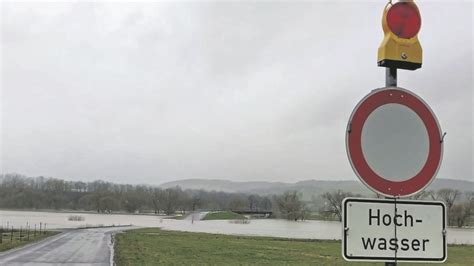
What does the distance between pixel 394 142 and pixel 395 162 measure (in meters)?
0.12

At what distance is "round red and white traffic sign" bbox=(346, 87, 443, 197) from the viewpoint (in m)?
2.85

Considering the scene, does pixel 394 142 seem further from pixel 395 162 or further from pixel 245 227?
pixel 245 227

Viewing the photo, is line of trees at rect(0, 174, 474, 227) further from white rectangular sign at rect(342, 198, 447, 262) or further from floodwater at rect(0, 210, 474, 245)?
white rectangular sign at rect(342, 198, 447, 262)

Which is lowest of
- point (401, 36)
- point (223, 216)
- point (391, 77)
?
point (223, 216)

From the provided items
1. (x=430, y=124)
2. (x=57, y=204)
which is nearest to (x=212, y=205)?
(x=57, y=204)

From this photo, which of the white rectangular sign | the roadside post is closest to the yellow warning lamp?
the roadside post

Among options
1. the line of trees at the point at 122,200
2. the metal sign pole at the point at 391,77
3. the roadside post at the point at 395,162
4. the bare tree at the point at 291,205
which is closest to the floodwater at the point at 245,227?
the bare tree at the point at 291,205

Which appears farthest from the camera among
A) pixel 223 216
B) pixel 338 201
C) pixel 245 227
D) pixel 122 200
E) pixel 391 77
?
pixel 122 200

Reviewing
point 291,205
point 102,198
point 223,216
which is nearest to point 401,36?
point 291,205

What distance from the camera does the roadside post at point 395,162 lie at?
2.78 m

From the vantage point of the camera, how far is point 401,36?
9.49ft

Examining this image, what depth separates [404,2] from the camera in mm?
2914

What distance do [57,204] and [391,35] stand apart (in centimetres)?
16532

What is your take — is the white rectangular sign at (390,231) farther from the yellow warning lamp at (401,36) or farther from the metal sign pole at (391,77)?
the yellow warning lamp at (401,36)
